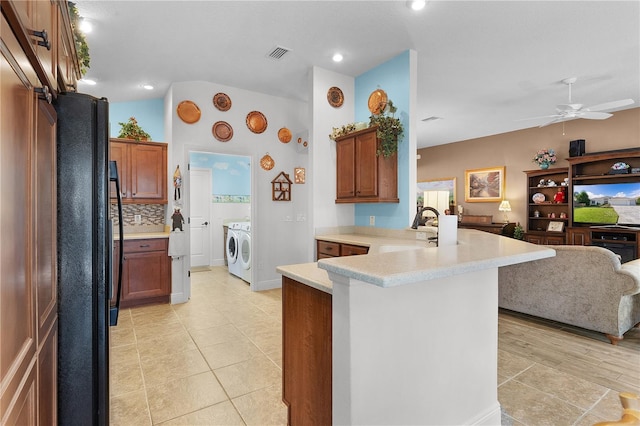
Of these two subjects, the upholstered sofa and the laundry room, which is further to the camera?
the laundry room

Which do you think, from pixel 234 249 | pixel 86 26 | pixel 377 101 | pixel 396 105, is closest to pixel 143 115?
pixel 86 26

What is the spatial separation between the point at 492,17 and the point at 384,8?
3.29ft

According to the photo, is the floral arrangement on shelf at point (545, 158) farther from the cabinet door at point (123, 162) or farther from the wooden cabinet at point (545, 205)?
the cabinet door at point (123, 162)

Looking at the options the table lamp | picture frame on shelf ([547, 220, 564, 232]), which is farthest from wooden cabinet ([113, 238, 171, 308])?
picture frame on shelf ([547, 220, 564, 232])

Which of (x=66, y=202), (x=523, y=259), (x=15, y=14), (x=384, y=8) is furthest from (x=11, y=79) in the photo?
(x=384, y=8)

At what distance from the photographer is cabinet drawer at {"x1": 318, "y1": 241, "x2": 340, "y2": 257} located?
366 centimetres

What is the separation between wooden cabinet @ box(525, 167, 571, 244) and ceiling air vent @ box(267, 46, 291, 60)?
5648mm

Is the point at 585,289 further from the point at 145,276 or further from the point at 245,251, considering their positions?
the point at 145,276

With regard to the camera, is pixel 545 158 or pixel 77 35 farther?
pixel 545 158

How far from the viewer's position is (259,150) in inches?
192

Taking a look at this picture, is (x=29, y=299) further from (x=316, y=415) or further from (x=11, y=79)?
(x=316, y=415)

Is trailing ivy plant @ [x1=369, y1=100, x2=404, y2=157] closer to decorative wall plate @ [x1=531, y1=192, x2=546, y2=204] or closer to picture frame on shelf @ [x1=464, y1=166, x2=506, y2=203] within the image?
decorative wall plate @ [x1=531, y1=192, x2=546, y2=204]

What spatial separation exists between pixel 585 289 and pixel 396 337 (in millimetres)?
2778

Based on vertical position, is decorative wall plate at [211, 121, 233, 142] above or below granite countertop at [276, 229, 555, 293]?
above
